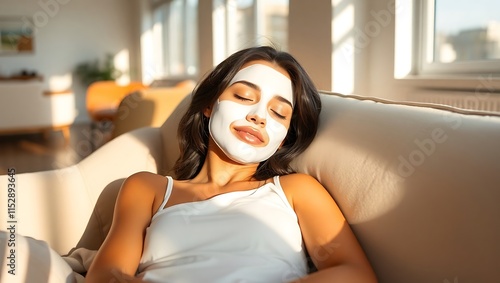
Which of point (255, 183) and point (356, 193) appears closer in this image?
point (356, 193)

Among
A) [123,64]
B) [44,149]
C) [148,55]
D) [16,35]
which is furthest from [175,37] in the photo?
[16,35]

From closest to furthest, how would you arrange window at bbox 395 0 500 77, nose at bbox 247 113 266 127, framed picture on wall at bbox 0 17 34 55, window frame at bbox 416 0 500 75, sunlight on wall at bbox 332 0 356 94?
nose at bbox 247 113 266 127 < window at bbox 395 0 500 77 < window frame at bbox 416 0 500 75 < sunlight on wall at bbox 332 0 356 94 < framed picture on wall at bbox 0 17 34 55

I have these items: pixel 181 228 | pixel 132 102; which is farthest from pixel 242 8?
pixel 181 228

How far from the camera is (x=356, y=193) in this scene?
120 cm

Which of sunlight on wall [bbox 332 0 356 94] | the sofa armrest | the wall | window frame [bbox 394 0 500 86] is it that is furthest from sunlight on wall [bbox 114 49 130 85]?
the sofa armrest

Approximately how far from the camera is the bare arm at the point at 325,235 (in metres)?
1.11

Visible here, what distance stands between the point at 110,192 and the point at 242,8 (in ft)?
15.4

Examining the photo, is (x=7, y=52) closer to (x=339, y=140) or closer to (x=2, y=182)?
(x=2, y=182)

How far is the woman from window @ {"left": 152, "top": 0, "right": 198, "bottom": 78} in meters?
6.24

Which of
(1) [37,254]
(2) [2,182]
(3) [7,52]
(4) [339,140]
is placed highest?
(3) [7,52]

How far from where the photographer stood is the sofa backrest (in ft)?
3.01

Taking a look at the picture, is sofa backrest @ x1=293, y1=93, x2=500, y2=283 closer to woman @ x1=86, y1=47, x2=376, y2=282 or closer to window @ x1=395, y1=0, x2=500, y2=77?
woman @ x1=86, y1=47, x2=376, y2=282

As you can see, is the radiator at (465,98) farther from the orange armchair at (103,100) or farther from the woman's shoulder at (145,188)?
the orange armchair at (103,100)

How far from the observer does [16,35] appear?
9.46 meters
